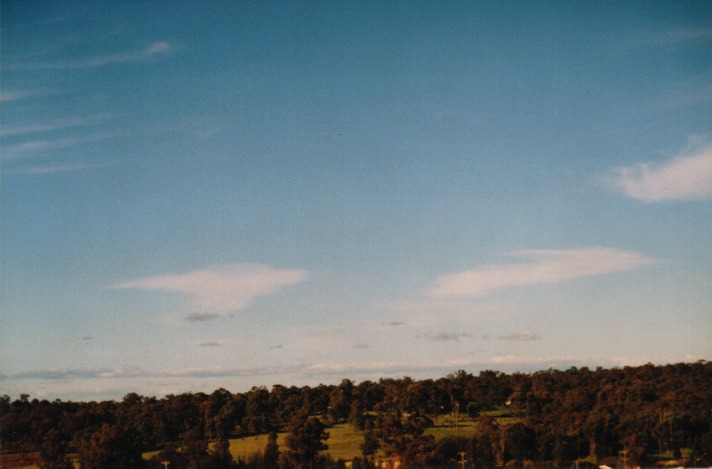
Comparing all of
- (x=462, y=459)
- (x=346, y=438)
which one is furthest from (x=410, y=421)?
(x=346, y=438)

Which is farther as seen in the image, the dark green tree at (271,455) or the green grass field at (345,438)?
the green grass field at (345,438)

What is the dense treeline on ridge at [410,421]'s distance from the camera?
88.1m

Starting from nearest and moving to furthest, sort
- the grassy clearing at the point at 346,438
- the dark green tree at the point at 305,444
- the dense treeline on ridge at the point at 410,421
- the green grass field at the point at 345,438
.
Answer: the dense treeline on ridge at the point at 410,421, the dark green tree at the point at 305,444, the green grass field at the point at 345,438, the grassy clearing at the point at 346,438

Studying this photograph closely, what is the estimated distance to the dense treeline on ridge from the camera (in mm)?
88125

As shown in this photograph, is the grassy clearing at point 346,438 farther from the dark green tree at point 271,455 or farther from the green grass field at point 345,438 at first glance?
the dark green tree at point 271,455

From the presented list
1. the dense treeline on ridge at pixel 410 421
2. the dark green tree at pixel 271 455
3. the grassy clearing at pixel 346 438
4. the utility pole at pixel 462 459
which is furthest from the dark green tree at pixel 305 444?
the utility pole at pixel 462 459

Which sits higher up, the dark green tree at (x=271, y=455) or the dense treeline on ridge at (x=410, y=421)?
the dense treeline on ridge at (x=410, y=421)

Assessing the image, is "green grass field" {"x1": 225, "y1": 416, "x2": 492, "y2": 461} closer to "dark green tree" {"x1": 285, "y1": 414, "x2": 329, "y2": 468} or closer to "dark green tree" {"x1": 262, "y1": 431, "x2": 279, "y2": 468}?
"dark green tree" {"x1": 262, "y1": 431, "x2": 279, "y2": 468}

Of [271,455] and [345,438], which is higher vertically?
[345,438]

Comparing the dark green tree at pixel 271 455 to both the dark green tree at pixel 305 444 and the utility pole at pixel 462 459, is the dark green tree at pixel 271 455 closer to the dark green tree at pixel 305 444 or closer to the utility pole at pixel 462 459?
the dark green tree at pixel 305 444

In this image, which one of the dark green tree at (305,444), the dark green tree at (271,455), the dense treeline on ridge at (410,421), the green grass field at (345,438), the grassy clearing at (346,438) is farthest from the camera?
the grassy clearing at (346,438)

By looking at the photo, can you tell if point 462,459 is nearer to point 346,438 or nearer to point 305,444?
point 305,444

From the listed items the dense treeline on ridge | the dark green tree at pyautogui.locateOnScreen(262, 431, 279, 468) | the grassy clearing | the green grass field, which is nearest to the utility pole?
the dense treeline on ridge

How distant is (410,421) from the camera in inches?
3905
